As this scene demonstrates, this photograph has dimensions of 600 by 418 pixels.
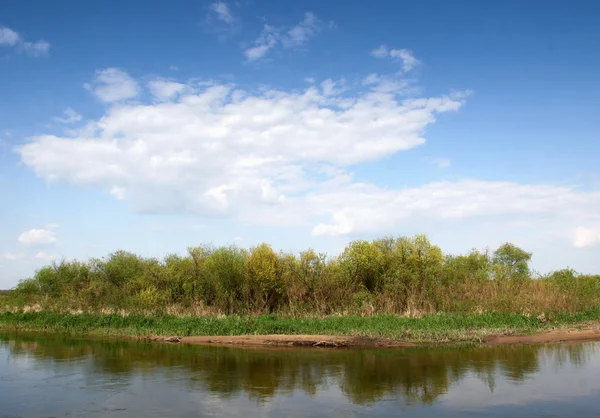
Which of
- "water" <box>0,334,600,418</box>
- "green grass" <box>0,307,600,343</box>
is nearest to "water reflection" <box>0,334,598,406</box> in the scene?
"water" <box>0,334,600,418</box>

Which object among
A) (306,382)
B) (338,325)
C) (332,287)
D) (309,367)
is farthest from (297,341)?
(332,287)

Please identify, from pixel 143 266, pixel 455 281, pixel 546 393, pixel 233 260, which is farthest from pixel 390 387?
pixel 143 266

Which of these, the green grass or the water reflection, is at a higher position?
the green grass

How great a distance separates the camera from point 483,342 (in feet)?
70.4

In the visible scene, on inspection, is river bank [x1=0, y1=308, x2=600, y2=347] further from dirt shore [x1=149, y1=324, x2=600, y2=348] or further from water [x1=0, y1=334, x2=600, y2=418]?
water [x1=0, y1=334, x2=600, y2=418]

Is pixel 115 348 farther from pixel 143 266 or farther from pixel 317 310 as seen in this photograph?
pixel 143 266

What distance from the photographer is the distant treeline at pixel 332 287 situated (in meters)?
29.3

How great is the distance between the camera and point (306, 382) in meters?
14.5

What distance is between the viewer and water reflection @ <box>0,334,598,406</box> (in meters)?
13.5

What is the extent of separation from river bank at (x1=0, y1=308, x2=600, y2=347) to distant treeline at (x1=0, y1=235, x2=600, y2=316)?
2125 mm

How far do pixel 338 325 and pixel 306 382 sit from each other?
10.2 metres

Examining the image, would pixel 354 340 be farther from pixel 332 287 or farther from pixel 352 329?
pixel 332 287

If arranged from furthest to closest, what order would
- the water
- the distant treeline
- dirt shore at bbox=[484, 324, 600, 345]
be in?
the distant treeline < dirt shore at bbox=[484, 324, 600, 345] < the water

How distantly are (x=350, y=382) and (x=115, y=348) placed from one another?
13.5 metres
